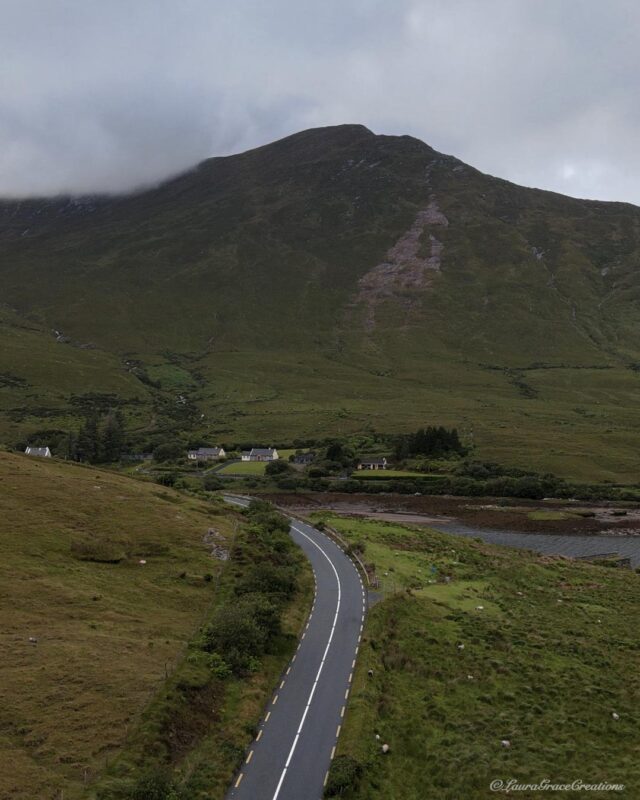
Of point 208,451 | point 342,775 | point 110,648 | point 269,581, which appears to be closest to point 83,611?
point 110,648

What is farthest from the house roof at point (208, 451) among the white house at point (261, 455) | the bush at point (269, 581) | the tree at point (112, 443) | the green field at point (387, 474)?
the bush at point (269, 581)

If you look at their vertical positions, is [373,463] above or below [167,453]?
below

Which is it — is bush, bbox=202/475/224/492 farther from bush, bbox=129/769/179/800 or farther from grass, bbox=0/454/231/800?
bush, bbox=129/769/179/800

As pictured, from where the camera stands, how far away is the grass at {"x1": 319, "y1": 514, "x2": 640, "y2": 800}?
2989cm

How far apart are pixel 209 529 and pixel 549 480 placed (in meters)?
93.4

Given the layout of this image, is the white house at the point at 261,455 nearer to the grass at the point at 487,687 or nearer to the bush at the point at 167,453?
the bush at the point at 167,453

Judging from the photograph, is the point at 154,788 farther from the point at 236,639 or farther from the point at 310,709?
the point at 236,639

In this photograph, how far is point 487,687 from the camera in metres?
38.4

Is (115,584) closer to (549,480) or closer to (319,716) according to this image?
(319,716)

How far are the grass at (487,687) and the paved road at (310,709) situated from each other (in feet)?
3.70

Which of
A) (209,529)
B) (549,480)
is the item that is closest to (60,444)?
(209,529)

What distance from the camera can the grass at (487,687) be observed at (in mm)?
29891

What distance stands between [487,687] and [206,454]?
129650 millimetres

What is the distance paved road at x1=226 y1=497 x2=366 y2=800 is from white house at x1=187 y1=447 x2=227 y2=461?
109 m
